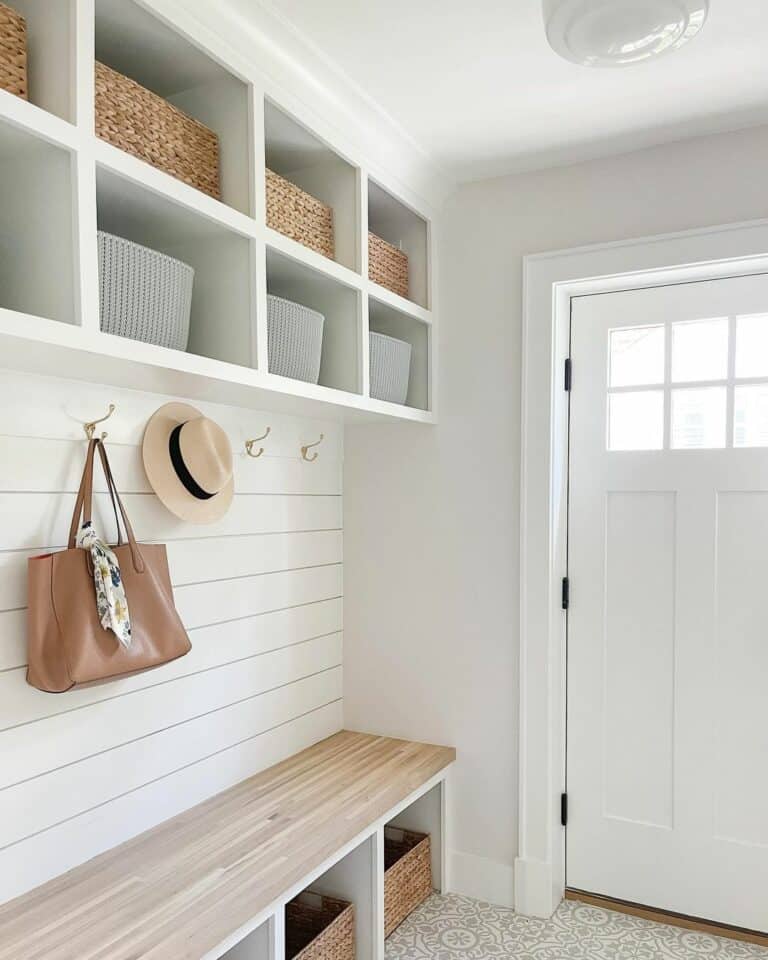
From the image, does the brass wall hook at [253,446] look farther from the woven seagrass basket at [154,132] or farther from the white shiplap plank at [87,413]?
the woven seagrass basket at [154,132]

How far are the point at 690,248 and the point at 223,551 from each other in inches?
62.2

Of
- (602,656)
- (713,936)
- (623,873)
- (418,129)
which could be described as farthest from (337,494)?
(713,936)

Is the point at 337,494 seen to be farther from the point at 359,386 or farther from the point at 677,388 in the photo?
the point at 677,388

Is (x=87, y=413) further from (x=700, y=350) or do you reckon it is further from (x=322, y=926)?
(x=700, y=350)

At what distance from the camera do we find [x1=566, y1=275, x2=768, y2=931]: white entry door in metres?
2.28

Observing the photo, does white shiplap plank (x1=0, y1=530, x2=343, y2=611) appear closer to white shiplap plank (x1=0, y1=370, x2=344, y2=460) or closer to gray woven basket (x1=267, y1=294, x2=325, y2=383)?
white shiplap plank (x1=0, y1=370, x2=344, y2=460)

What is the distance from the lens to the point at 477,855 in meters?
2.52

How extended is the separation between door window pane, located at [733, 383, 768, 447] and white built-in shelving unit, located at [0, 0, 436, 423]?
3.04 ft

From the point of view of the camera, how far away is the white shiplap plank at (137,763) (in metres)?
1.62

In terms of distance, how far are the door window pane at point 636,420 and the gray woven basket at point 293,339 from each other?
0.97 metres

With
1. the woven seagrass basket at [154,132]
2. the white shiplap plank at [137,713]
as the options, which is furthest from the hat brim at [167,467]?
the woven seagrass basket at [154,132]

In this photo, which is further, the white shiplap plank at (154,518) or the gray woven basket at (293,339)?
the gray woven basket at (293,339)

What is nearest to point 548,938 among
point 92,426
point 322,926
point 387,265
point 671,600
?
point 322,926

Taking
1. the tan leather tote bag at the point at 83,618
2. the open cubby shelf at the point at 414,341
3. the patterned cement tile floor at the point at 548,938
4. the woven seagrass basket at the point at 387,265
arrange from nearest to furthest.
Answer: the tan leather tote bag at the point at 83,618, the patterned cement tile floor at the point at 548,938, the woven seagrass basket at the point at 387,265, the open cubby shelf at the point at 414,341
